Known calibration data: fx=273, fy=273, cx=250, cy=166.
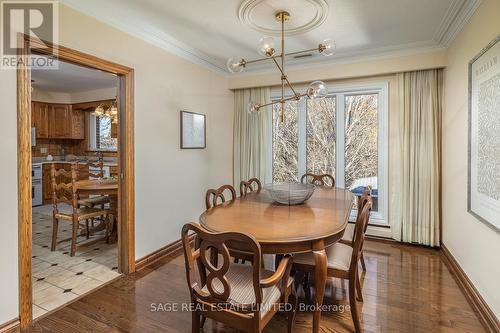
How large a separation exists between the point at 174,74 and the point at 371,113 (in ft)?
8.85

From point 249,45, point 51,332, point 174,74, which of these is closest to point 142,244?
point 51,332

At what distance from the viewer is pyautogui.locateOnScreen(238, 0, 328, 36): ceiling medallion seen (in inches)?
92.7

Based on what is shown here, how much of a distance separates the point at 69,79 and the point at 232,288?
5246 mm

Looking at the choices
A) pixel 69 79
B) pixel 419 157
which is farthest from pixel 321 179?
pixel 69 79

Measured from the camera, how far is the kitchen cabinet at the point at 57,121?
19.7ft

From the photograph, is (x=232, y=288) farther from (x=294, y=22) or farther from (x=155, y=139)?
(x=294, y=22)

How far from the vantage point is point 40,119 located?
6.03 meters

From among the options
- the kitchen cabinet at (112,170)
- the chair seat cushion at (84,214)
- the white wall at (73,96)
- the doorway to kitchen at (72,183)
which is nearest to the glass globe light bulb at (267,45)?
the doorway to kitchen at (72,183)

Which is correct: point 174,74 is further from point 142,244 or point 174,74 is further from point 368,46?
point 368,46

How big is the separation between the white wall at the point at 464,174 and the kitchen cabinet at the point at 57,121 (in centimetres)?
717

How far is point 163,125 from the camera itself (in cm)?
321

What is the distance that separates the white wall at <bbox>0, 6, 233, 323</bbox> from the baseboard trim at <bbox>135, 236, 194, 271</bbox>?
0.07 meters

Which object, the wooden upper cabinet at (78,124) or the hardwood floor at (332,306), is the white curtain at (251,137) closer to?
the hardwood floor at (332,306)

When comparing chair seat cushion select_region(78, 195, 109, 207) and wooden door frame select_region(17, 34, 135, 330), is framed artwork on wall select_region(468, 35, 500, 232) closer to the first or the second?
wooden door frame select_region(17, 34, 135, 330)
